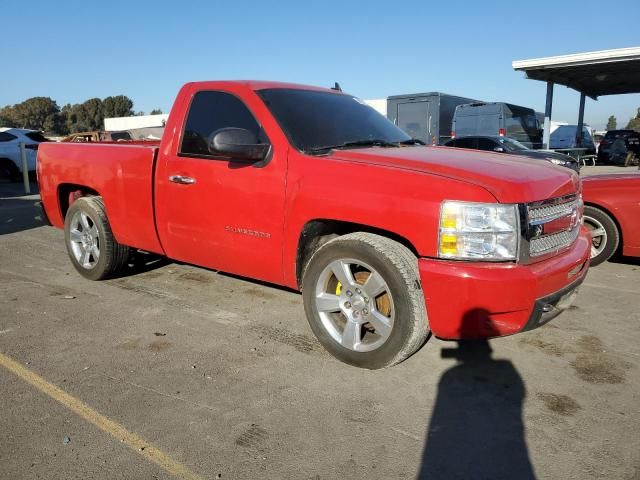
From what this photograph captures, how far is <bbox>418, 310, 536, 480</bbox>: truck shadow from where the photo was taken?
7.62ft

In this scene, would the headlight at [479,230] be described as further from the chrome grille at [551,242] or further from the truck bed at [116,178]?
the truck bed at [116,178]

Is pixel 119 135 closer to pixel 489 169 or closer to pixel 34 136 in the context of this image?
pixel 34 136

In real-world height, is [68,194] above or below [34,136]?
below

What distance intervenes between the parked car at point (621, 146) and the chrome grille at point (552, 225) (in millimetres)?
26188

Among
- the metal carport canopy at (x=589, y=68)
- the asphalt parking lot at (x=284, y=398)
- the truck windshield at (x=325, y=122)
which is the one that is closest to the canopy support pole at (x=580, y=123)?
the metal carport canopy at (x=589, y=68)

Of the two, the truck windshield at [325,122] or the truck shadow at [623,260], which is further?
the truck shadow at [623,260]

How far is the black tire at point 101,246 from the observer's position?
488 centimetres

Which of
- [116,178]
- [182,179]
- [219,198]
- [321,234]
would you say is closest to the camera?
[321,234]

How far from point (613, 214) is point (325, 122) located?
3626 mm

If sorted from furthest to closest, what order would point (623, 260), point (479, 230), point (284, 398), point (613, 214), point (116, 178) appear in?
point (623, 260) → point (613, 214) → point (116, 178) → point (284, 398) → point (479, 230)

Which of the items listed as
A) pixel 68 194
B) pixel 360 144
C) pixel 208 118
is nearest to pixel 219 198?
pixel 208 118

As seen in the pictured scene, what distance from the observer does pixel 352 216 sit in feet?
10.2

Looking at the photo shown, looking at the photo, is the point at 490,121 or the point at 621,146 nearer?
the point at 490,121

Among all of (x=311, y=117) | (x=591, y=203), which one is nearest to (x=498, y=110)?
(x=591, y=203)
